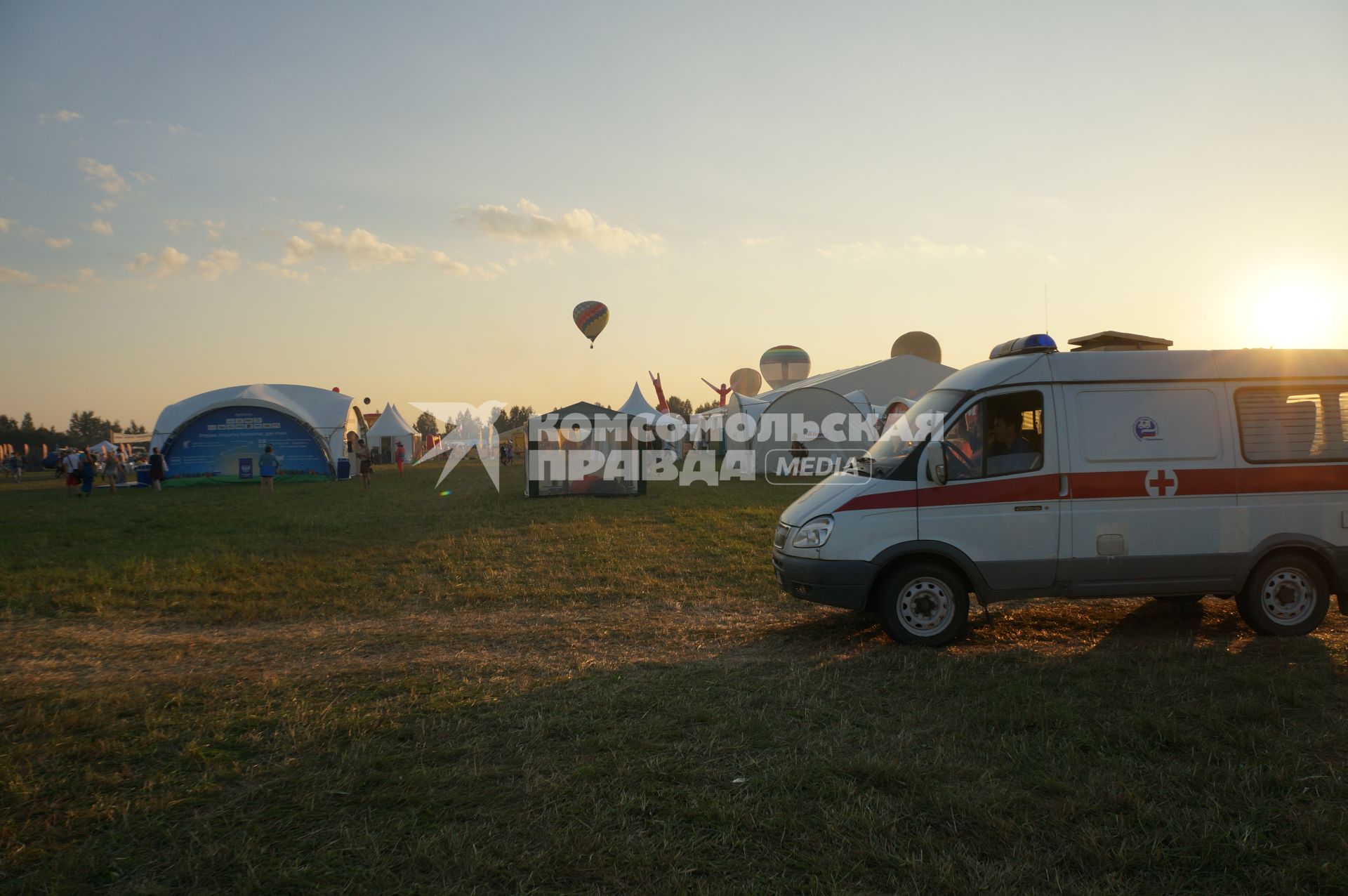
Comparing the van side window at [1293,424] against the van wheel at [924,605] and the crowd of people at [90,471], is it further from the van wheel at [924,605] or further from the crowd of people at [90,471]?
the crowd of people at [90,471]

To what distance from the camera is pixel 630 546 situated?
1237 centimetres

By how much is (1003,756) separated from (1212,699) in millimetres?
1761

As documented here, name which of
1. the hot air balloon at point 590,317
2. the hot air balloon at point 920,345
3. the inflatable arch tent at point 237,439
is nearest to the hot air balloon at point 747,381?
the hot air balloon at point 920,345

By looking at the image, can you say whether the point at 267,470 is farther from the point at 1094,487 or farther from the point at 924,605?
the point at 1094,487

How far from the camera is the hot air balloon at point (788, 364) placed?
53594 mm

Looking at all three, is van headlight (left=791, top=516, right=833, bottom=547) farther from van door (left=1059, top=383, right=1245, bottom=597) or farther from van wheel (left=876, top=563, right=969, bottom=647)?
van door (left=1059, top=383, right=1245, bottom=597)

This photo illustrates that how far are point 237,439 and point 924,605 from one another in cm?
3081

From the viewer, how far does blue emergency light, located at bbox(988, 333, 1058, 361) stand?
6.70 m

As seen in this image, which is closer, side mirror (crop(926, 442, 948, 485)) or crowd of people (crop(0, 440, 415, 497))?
side mirror (crop(926, 442, 948, 485))

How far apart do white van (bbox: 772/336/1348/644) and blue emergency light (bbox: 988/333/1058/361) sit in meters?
0.13

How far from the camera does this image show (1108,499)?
250 inches

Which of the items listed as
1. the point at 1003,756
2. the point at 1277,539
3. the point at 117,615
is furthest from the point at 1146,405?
the point at 117,615

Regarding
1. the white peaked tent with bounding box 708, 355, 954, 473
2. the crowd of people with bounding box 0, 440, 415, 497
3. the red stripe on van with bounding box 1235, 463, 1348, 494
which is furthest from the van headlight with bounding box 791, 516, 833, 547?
the crowd of people with bounding box 0, 440, 415, 497

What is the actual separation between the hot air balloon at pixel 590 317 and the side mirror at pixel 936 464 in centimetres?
3398
